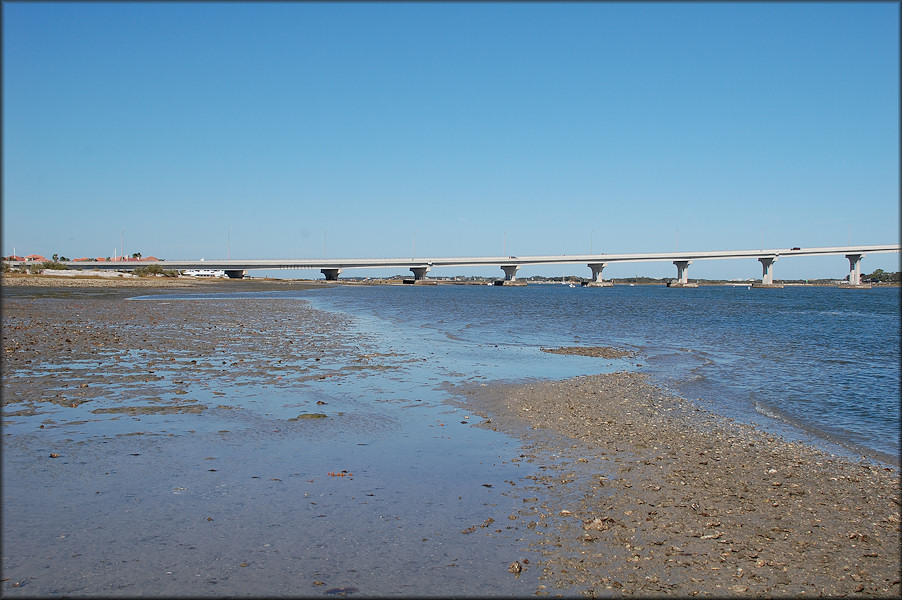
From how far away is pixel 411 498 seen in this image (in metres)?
8.00

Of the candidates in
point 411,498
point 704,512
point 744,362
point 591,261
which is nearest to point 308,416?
point 411,498

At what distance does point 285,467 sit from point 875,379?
773 inches

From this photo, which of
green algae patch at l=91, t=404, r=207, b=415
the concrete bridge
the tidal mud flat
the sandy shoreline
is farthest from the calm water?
the concrete bridge

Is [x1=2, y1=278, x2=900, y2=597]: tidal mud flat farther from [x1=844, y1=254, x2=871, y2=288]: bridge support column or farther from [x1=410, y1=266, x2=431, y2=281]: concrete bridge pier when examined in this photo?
[x1=844, y1=254, x2=871, y2=288]: bridge support column

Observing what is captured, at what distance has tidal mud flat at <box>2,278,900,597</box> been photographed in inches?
Answer: 233

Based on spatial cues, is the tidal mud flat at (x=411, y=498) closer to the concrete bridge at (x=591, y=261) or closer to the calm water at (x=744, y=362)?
the calm water at (x=744, y=362)

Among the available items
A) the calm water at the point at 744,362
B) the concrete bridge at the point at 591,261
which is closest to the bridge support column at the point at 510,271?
the concrete bridge at the point at 591,261

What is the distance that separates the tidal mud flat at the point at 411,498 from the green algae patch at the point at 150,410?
70 millimetres

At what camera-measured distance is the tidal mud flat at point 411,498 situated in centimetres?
591

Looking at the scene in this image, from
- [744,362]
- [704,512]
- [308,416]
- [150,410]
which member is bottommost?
[744,362]

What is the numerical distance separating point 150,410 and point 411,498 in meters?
7.01

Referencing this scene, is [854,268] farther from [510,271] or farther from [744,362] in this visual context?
[744,362]

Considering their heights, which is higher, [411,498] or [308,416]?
[308,416]

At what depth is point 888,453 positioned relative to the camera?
1131 cm
